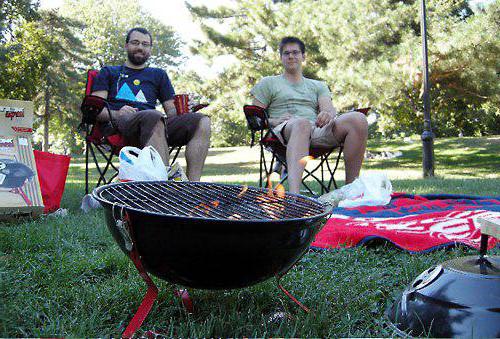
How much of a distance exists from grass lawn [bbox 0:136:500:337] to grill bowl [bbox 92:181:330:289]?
0.15 m

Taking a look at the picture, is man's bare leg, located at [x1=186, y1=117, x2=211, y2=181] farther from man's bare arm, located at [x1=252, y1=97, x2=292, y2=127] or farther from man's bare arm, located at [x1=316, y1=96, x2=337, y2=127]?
man's bare arm, located at [x1=316, y1=96, x2=337, y2=127]

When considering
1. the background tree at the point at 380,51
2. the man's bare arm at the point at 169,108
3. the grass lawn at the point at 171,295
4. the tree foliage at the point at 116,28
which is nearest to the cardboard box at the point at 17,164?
the grass lawn at the point at 171,295

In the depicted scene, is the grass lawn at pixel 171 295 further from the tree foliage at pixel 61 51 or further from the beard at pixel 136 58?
the tree foliage at pixel 61 51

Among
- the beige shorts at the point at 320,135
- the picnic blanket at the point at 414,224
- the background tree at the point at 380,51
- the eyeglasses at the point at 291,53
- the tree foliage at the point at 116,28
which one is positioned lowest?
the picnic blanket at the point at 414,224

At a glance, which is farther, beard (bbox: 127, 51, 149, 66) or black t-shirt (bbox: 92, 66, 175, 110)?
beard (bbox: 127, 51, 149, 66)

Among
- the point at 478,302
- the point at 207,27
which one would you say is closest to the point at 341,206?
the point at 478,302

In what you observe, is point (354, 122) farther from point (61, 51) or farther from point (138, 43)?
point (61, 51)

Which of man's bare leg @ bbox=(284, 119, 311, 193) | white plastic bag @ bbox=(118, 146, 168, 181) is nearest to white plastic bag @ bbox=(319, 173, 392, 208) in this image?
man's bare leg @ bbox=(284, 119, 311, 193)

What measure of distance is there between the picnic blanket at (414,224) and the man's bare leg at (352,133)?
464 mm

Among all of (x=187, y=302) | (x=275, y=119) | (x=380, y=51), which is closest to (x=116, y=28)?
(x=380, y=51)

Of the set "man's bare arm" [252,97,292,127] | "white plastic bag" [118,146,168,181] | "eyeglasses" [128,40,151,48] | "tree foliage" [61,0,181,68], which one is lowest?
"white plastic bag" [118,146,168,181]

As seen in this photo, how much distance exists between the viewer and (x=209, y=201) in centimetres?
148

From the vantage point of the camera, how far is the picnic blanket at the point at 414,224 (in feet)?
→ 7.00

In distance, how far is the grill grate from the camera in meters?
1.31
